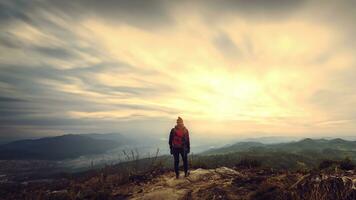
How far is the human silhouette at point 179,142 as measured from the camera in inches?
641

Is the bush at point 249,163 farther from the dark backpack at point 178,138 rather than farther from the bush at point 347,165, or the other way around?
the dark backpack at point 178,138

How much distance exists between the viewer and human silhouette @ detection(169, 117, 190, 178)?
53.4ft

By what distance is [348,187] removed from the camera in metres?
10.1

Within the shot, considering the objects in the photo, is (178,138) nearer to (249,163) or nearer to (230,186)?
(230,186)

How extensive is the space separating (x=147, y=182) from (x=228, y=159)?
15331cm

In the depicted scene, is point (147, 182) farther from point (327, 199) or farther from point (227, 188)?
point (327, 199)

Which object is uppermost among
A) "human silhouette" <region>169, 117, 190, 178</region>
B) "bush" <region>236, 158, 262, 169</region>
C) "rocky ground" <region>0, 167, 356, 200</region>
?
"human silhouette" <region>169, 117, 190, 178</region>

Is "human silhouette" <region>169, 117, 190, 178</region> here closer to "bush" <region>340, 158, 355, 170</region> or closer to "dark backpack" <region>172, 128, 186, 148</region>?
"dark backpack" <region>172, 128, 186, 148</region>

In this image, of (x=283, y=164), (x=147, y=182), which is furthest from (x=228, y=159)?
(x=147, y=182)

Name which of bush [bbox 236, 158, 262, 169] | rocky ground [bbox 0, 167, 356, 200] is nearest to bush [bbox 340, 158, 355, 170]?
rocky ground [bbox 0, 167, 356, 200]

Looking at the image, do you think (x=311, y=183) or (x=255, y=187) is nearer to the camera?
(x=311, y=183)

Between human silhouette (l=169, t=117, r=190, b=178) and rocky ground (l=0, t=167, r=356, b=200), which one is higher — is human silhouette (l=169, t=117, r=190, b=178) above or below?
above

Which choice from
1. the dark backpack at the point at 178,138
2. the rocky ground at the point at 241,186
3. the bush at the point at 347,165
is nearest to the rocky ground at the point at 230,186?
the rocky ground at the point at 241,186

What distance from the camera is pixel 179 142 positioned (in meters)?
16.3
